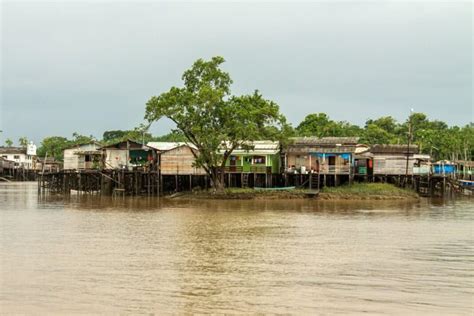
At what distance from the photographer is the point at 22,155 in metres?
103

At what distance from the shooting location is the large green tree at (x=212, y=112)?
42375mm

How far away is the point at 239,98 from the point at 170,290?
98.7 ft

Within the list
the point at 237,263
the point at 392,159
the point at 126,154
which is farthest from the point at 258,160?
the point at 237,263

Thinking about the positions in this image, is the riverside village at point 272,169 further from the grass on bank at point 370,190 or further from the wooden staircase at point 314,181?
the grass on bank at point 370,190

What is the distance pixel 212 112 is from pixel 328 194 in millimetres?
10028

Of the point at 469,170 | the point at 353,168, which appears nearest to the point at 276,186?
the point at 353,168

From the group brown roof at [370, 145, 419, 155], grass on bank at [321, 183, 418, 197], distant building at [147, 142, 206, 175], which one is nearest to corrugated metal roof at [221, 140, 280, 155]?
distant building at [147, 142, 206, 175]

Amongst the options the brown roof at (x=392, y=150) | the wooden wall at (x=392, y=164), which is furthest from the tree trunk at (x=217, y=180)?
the wooden wall at (x=392, y=164)

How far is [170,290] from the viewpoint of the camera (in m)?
14.4

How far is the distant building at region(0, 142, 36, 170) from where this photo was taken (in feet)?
336

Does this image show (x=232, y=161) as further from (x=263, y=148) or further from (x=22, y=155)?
(x=22, y=155)

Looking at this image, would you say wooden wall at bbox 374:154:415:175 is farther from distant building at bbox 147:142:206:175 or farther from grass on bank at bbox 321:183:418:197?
distant building at bbox 147:142:206:175

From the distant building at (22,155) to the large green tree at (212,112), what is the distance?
65.6 meters

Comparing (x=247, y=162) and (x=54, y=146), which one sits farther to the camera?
(x=54, y=146)
